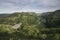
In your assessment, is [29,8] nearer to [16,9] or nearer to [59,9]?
[16,9]

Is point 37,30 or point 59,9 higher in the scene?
point 59,9

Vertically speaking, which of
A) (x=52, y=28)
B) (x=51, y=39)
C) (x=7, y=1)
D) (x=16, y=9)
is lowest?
(x=51, y=39)

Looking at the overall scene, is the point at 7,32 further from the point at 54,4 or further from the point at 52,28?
the point at 54,4

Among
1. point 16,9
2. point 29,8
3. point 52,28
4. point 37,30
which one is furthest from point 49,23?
point 16,9

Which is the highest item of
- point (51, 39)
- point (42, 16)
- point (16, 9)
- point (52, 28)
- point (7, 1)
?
point (7, 1)

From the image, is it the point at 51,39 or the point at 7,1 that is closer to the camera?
the point at 51,39

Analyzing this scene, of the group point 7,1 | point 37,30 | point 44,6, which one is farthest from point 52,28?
point 7,1
